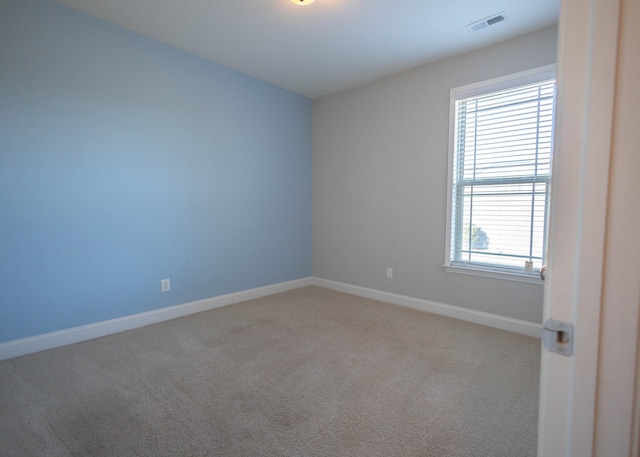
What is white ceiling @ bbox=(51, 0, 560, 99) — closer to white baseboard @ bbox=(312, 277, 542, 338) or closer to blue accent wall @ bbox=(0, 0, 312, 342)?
blue accent wall @ bbox=(0, 0, 312, 342)

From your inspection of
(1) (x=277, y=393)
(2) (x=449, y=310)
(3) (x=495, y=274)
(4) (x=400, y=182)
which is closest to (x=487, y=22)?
(4) (x=400, y=182)

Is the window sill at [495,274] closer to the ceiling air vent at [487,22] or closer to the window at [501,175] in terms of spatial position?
the window at [501,175]

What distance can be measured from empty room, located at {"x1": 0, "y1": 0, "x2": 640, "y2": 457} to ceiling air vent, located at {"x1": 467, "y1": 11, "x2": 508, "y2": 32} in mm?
29

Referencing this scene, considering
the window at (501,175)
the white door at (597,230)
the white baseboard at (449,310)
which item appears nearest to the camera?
the white door at (597,230)

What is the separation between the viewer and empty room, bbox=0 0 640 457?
0.47 meters

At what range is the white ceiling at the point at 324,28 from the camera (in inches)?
91.2

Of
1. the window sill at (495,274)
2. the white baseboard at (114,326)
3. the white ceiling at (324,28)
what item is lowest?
the white baseboard at (114,326)

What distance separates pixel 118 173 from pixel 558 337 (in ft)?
10.4

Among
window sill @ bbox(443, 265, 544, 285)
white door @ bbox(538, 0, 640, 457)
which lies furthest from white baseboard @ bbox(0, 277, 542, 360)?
white door @ bbox(538, 0, 640, 457)

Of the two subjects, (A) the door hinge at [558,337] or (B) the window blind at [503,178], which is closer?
(A) the door hinge at [558,337]

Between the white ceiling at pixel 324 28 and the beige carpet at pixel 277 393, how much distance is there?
2.66m

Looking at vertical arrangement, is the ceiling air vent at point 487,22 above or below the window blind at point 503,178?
above

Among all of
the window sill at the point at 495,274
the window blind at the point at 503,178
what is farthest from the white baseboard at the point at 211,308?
the window blind at the point at 503,178

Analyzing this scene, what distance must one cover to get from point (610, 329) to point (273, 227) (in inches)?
146
